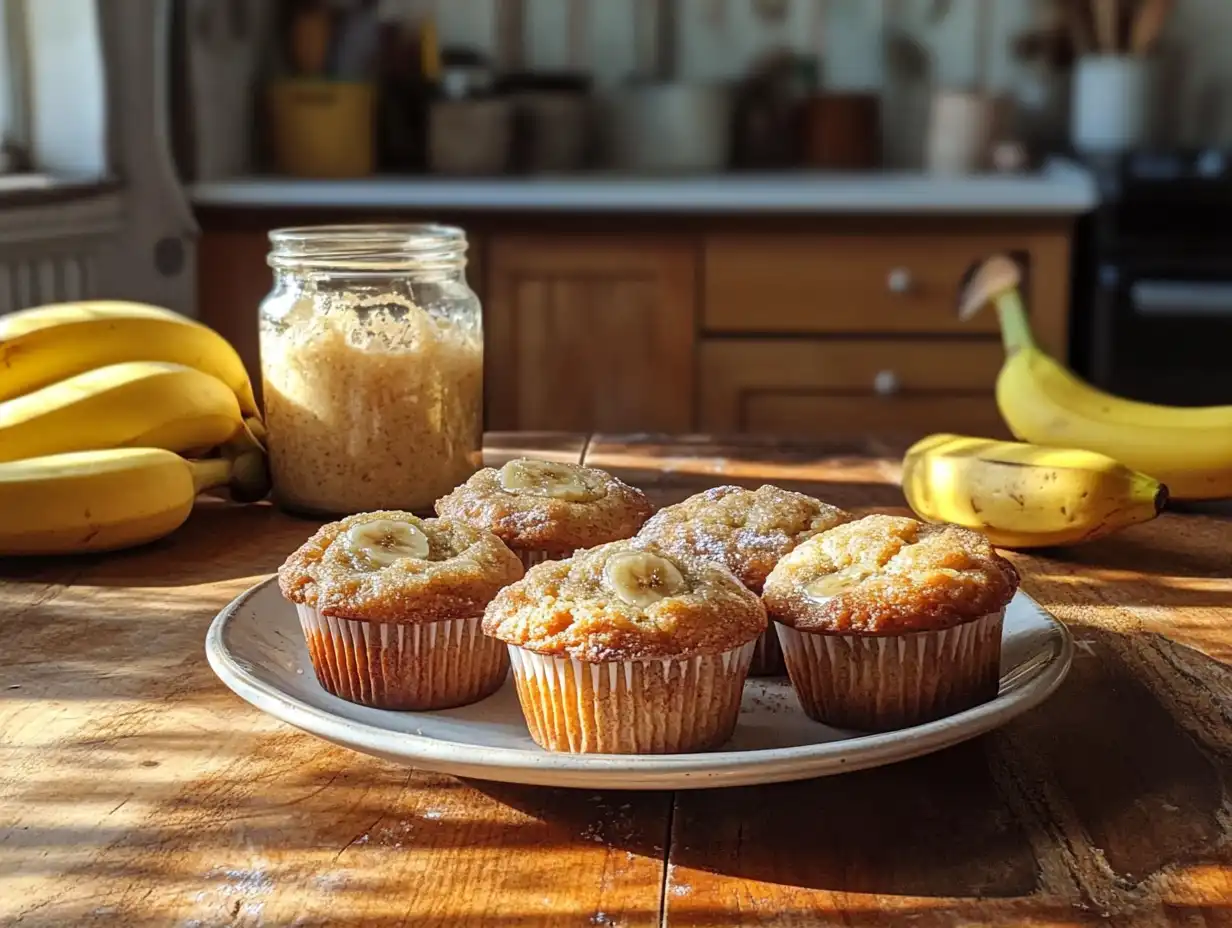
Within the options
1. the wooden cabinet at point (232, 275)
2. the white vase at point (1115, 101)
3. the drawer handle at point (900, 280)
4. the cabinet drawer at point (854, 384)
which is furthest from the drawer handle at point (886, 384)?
the wooden cabinet at point (232, 275)

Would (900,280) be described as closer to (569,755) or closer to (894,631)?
(894,631)

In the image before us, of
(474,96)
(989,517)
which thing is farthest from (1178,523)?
(474,96)

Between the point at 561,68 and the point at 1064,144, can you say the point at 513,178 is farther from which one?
the point at 1064,144

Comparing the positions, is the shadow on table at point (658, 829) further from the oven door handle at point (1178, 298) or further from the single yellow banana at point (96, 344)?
the oven door handle at point (1178, 298)

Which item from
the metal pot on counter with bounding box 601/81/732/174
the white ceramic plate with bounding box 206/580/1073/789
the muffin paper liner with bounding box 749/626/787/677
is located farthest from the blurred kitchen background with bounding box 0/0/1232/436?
the muffin paper liner with bounding box 749/626/787/677

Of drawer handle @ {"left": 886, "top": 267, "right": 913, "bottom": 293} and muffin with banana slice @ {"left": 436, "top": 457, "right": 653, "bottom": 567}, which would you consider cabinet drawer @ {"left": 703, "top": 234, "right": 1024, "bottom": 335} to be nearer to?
drawer handle @ {"left": 886, "top": 267, "right": 913, "bottom": 293}

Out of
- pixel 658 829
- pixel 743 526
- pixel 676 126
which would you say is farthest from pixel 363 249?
pixel 676 126
